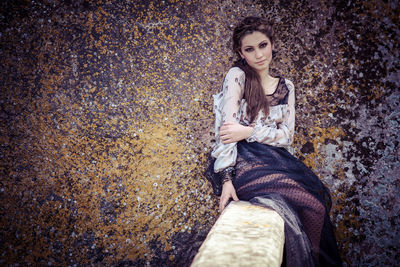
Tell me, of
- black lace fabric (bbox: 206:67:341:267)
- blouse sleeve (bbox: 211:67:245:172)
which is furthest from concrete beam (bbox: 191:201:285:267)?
blouse sleeve (bbox: 211:67:245:172)

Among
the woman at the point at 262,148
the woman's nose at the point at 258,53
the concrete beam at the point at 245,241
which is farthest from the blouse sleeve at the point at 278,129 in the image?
the concrete beam at the point at 245,241

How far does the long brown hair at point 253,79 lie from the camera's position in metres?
1.20

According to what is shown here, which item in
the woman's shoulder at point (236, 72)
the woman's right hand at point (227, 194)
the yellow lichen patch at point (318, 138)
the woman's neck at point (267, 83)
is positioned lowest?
the woman's right hand at point (227, 194)

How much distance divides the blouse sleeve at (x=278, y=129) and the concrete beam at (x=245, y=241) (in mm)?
440

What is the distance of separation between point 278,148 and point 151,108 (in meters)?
0.85

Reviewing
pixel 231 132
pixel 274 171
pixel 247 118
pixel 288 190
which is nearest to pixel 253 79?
pixel 247 118

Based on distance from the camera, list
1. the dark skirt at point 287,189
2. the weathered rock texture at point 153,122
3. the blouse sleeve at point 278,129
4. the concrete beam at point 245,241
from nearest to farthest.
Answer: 1. the concrete beam at point 245,241
2. the dark skirt at point 287,189
3. the blouse sleeve at point 278,129
4. the weathered rock texture at point 153,122

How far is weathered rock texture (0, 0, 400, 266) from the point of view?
4.65ft

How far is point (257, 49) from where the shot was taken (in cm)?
121

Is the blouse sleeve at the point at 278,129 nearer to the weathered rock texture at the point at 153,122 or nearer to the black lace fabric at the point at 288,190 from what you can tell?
the black lace fabric at the point at 288,190

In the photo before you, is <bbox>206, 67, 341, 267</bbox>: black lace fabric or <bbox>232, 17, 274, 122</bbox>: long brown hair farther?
<bbox>232, 17, 274, 122</bbox>: long brown hair

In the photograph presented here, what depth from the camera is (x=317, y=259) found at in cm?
111

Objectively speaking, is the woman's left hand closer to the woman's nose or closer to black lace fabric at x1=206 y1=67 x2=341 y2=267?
black lace fabric at x1=206 y1=67 x2=341 y2=267

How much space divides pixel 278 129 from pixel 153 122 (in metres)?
0.80
